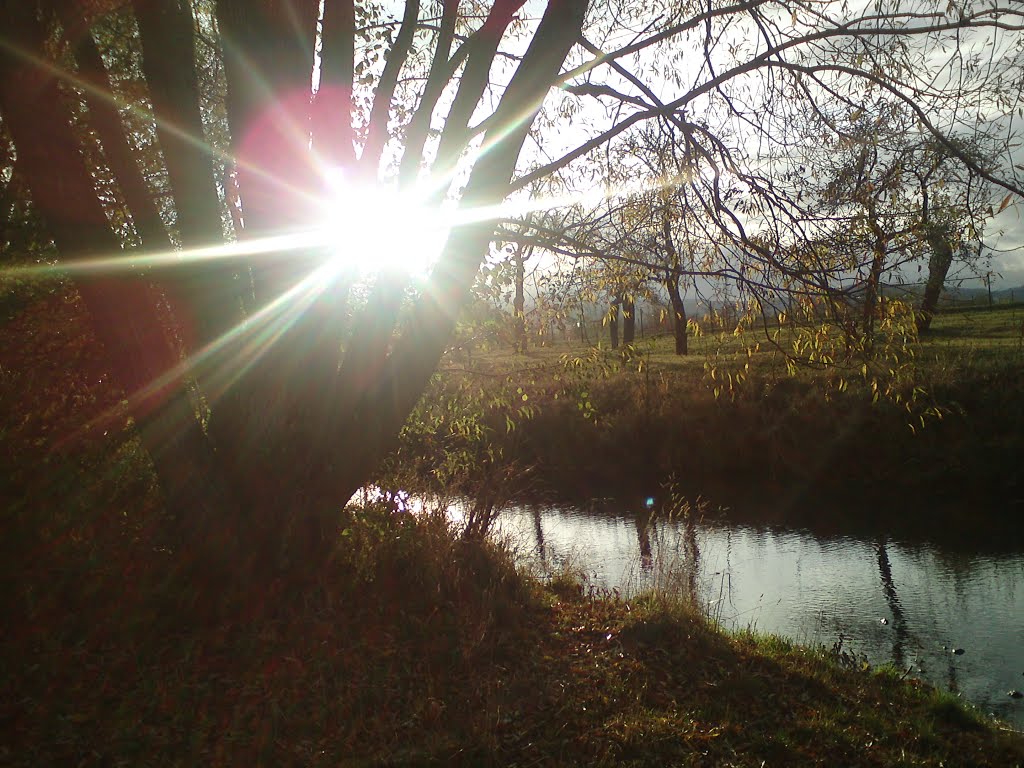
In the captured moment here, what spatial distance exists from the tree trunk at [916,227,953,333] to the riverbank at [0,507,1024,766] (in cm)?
317

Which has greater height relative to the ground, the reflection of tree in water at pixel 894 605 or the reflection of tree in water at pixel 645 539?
the reflection of tree in water at pixel 645 539

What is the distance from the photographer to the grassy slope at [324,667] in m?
4.42

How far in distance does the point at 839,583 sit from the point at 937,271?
7.06 m

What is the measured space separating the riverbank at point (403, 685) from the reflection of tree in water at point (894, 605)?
2.36 meters

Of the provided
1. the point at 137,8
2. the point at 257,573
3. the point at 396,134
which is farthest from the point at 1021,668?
the point at 137,8

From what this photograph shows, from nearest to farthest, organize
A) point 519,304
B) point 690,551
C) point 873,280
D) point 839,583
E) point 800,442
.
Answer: point 873,280, point 519,304, point 839,583, point 690,551, point 800,442

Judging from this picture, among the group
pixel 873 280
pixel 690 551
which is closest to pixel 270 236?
pixel 873 280

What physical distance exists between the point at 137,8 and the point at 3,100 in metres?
1.07

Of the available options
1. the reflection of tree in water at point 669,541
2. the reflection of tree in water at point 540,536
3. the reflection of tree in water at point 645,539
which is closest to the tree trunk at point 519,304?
the reflection of tree in water at point 669,541

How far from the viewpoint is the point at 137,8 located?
16.4ft

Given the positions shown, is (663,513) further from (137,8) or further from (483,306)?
(137,8)

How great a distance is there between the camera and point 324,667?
512cm

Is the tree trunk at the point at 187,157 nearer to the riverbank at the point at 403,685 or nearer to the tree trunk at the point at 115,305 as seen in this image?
the tree trunk at the point at 115,305

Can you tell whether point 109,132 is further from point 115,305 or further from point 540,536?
point 540,536
